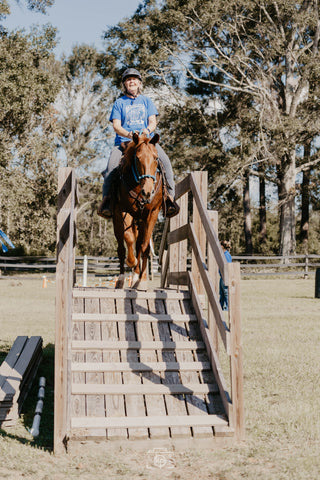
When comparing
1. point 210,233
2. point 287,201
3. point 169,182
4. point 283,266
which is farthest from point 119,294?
point 287,201

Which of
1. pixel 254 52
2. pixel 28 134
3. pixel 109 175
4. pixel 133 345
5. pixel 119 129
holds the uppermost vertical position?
pixel 254 52

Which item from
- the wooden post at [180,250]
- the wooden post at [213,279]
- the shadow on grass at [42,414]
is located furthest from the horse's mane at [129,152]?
the shadow on grass at [42,414]

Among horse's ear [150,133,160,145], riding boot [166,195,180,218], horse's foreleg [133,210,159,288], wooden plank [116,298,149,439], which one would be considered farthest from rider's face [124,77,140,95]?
wooden plank [116,298,149,439]

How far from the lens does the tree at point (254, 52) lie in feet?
Result: 101

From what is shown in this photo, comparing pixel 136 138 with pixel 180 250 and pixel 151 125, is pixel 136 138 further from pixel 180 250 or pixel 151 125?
pixel 180 250

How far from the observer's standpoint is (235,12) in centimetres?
3127

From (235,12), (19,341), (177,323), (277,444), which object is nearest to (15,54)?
(235,12)

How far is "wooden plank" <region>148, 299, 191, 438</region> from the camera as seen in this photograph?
538 centimetres

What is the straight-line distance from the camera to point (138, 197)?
24.6 ft

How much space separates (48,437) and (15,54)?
2697 centimetres

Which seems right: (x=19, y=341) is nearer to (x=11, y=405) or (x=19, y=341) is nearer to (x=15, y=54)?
(x=11, y=405)

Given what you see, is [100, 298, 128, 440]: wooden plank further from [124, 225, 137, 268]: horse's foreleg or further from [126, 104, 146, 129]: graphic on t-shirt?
[126, 104, 146, 129]: graphic on t-shirt

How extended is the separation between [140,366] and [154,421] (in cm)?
85

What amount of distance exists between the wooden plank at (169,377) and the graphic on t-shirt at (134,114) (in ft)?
8.51
